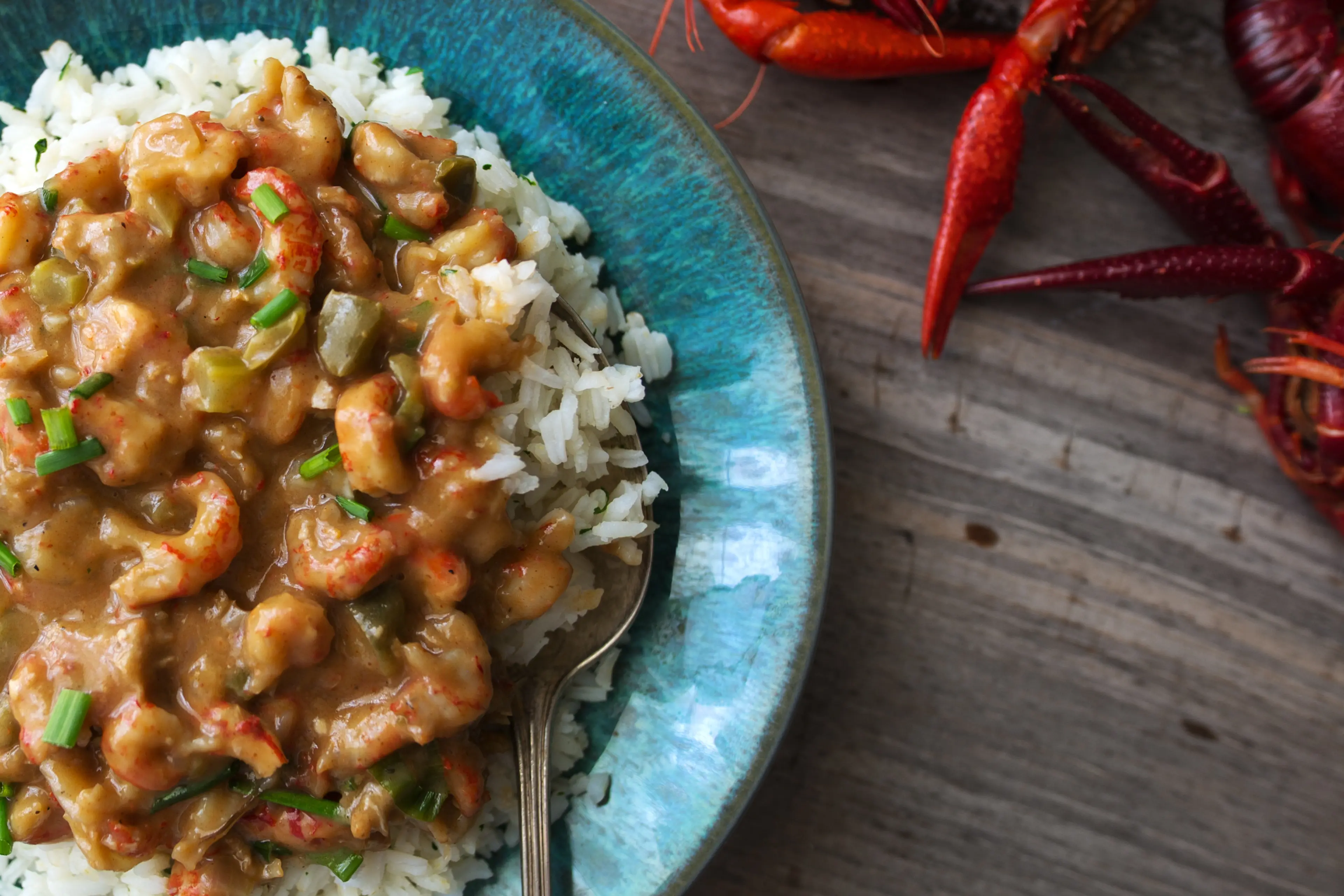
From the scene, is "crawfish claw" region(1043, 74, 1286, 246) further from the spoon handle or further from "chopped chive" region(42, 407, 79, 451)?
"chopped chive" region(42, 407, 79, 451)

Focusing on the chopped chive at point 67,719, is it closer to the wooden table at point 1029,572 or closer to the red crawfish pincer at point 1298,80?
the wooden table at point 1029,572

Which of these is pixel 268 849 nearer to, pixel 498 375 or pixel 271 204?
pixel 498 375

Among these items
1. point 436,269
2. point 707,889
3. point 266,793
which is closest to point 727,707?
point 707,889

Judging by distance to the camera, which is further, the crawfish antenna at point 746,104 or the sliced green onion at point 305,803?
the crawfish antenna at point 746,104

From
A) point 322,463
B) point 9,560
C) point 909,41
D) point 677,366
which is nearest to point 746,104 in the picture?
point 909,41

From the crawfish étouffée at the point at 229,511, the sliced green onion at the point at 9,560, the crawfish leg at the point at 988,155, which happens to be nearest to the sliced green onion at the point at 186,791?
the crawfish étouffée at the point at 229,511

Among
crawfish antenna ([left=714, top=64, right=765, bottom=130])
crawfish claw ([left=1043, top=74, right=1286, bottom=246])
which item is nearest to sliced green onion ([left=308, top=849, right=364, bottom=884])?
crawfish antenna ([left=714, top=64, right=765, bottom=130])
